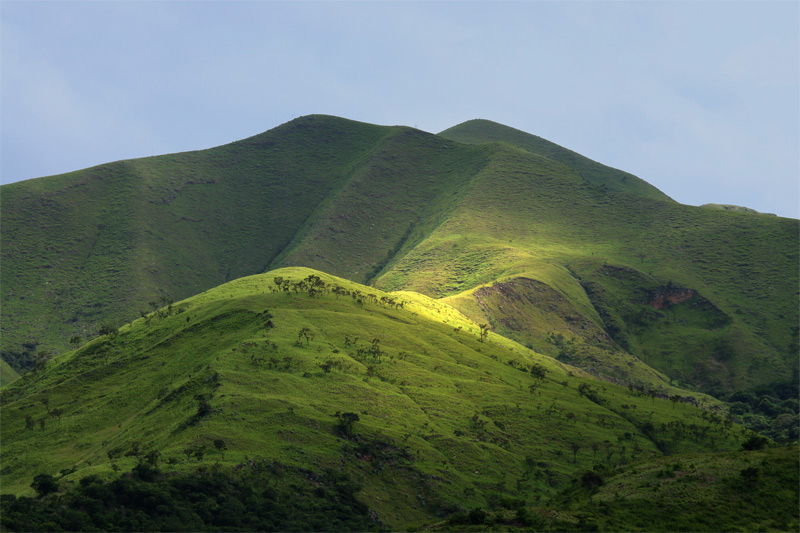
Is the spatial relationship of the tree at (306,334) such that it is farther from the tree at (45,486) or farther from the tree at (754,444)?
the tree at (754,444)

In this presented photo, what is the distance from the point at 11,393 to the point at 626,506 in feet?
372

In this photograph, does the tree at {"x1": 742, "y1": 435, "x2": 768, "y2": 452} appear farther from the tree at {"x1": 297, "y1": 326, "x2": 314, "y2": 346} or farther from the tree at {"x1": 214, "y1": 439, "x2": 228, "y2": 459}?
the tree at {"x1": 297, "y1": 326, "x2": 314, "y2": 346}

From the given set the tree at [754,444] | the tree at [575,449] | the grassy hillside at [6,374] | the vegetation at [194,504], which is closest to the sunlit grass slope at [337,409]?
the tree at [575,449]

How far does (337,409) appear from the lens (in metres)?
97.4

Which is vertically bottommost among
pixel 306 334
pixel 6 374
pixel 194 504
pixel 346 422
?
pixel 6 374

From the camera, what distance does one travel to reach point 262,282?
546 feet

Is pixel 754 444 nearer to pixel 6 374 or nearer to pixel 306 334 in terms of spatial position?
pixel 306 334

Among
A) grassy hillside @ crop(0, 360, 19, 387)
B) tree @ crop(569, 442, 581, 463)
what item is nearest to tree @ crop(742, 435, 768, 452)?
tree @ crop(569, 442, 581, 463)

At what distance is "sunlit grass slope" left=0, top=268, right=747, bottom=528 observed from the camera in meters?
86.3

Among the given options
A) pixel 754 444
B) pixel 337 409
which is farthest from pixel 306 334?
pixel 754 444

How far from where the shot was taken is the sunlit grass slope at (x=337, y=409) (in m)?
86.3

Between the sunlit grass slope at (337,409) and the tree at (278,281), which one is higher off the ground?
the tree at (278,281)

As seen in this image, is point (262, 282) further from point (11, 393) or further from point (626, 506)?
point (626, 506)

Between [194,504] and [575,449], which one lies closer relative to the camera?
[194,504]
